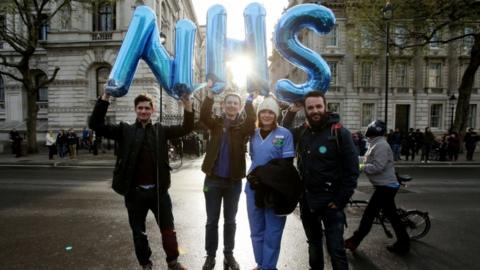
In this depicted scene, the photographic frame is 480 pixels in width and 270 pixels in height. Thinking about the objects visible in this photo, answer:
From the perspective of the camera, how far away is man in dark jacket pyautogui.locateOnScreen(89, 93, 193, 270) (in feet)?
10.3

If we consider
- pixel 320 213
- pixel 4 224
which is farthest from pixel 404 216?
pixel 4 224

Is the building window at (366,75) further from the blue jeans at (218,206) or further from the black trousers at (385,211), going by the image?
the blue jeans at (218,206)

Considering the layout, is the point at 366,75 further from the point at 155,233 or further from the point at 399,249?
the point at 155,233

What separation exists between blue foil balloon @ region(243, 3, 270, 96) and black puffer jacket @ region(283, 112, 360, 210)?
0.97 metres

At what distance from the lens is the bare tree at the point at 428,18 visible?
51.4 feet

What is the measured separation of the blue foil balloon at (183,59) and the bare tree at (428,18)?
14.8m

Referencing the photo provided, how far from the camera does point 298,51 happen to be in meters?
3.82

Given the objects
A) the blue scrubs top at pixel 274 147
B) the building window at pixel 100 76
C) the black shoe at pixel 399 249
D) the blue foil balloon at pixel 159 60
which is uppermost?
the building window at pixel 100 76

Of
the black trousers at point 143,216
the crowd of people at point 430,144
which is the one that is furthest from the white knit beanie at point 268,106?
the crowd of people at point 430,144

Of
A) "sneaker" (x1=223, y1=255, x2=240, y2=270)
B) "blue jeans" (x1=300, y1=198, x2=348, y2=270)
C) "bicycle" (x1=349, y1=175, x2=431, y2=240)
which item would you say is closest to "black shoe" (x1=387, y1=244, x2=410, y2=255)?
"bicycle" (x1=349, y1=175, x2=431, y2=240)

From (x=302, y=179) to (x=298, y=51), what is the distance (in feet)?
5.75

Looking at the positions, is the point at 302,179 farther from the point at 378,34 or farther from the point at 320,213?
the point at 378,34

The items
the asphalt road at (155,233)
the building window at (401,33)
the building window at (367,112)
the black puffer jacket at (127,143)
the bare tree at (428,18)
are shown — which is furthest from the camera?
the building window at (367,112)

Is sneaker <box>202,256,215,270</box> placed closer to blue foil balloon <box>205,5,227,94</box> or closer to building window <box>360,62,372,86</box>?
blue foil balloon <box>205,5,227,94</box>
